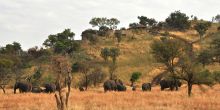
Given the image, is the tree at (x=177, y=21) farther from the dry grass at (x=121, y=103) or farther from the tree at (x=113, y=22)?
the dry grass at (x=121, y=103)

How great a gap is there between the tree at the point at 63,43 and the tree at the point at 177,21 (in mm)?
30467

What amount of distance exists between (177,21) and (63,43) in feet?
131

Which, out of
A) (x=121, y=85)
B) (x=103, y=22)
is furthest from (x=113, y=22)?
(x=121, y=85)

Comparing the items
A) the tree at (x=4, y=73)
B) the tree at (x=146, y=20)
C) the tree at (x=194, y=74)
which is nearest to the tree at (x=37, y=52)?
the tree at (x=4, y=73)

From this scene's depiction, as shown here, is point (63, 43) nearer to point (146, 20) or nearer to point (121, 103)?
point (146, 20)

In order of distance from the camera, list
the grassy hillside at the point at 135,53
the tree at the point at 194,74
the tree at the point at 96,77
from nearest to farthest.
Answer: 1. the tree at the point at 194,74
2. the tree at the point at 96,77
3. the grassy hillside at the point at 135,53

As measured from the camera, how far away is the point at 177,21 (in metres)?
120

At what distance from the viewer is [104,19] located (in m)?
119

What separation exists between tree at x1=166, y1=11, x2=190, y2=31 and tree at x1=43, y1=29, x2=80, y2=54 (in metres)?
30.5

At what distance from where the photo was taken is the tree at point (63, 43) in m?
93.4

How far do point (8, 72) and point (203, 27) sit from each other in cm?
5750

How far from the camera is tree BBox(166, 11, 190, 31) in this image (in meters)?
120

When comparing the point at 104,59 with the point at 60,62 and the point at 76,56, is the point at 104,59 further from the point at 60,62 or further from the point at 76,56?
the point at 60,62

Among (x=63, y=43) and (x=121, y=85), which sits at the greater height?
(x=63, y=43)
